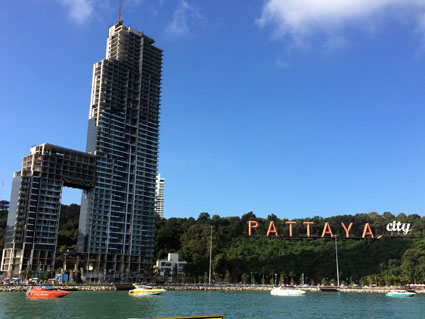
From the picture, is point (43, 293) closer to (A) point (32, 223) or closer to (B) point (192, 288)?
(A) point (32, 223)

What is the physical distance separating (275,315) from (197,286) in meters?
115

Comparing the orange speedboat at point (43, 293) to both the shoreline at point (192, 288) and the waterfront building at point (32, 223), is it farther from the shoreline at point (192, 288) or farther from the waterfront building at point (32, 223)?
the waterfront building at point (32, 223)

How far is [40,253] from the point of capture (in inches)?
7549

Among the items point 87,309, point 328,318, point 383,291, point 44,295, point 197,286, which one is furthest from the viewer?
point 197,286

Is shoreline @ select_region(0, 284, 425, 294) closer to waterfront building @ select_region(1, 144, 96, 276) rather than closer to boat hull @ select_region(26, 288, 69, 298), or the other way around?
waterfront building @ select_region(1, 144, 96, 276)

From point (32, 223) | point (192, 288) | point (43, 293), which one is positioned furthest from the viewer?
point (32, 223)

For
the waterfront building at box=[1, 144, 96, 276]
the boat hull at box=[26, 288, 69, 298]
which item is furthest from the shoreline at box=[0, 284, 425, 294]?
the boat hull at box=[26, 288, 69, 298]

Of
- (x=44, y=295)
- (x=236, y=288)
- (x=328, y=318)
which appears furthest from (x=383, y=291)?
(x=44, y=295)

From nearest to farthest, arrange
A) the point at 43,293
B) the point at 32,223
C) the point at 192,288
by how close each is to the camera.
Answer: the point at 43,293 → the point at 192,288 → the point at 32,223

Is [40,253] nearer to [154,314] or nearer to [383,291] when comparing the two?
[154,314]

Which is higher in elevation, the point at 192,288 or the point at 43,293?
the point at 43,293

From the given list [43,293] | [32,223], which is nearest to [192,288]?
[32,223]

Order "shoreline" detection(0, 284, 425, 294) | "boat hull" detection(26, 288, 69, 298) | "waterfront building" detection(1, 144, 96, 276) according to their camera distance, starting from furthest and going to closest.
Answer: "waterfront building" detection(1, 144, 96, 276) → "shoreline" detection(0, 284, 425, 294) → "boat hull" detection(26, 288, 69, 298)

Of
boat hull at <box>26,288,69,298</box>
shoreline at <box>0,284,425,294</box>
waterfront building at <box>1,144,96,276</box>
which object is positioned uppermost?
waterfront building at <box>1,144,96,276</box>
